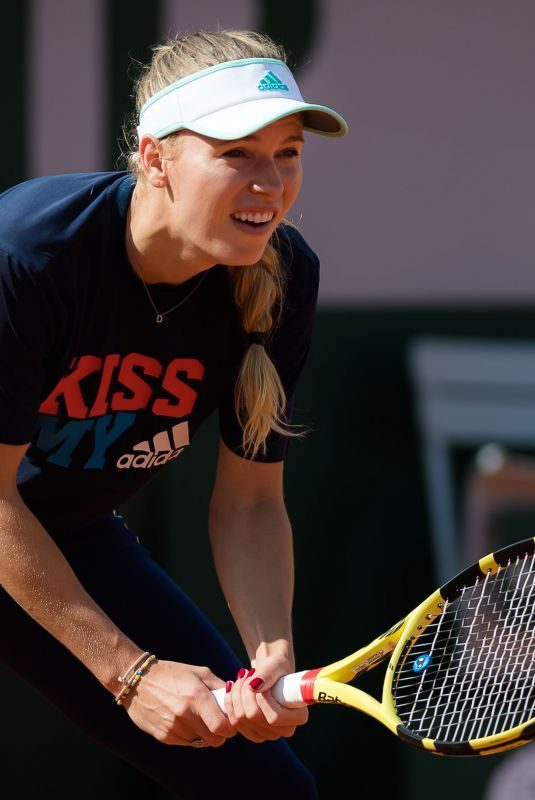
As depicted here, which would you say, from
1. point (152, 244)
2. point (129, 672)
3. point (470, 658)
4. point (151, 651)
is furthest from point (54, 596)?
point (470, 658)

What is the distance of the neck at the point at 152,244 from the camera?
2316 millimetres

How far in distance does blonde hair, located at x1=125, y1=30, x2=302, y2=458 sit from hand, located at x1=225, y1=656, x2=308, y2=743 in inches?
17.8

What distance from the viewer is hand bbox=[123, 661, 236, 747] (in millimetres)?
2262

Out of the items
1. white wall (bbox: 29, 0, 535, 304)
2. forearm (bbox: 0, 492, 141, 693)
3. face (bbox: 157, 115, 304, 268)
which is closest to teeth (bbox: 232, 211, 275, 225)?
face (bbox: 157, 115, 304, 268)

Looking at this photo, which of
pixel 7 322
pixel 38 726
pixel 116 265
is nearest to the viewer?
pixel 7 322

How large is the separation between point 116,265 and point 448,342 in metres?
2.28

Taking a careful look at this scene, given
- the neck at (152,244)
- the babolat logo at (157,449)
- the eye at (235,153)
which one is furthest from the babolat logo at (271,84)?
the babolat logo at (157,449)

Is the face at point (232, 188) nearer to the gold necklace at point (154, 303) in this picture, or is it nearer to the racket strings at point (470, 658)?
the gold necklace at point (154, 303)

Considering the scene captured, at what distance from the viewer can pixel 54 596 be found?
2.29 meters

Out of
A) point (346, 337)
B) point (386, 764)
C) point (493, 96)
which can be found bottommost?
point (386, 764)

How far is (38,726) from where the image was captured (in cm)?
432

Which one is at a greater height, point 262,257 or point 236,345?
point 262,257

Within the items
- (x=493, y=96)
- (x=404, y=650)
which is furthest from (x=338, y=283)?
(x=404, y=650)

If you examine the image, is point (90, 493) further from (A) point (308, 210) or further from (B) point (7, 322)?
(A) point (308, 210)
